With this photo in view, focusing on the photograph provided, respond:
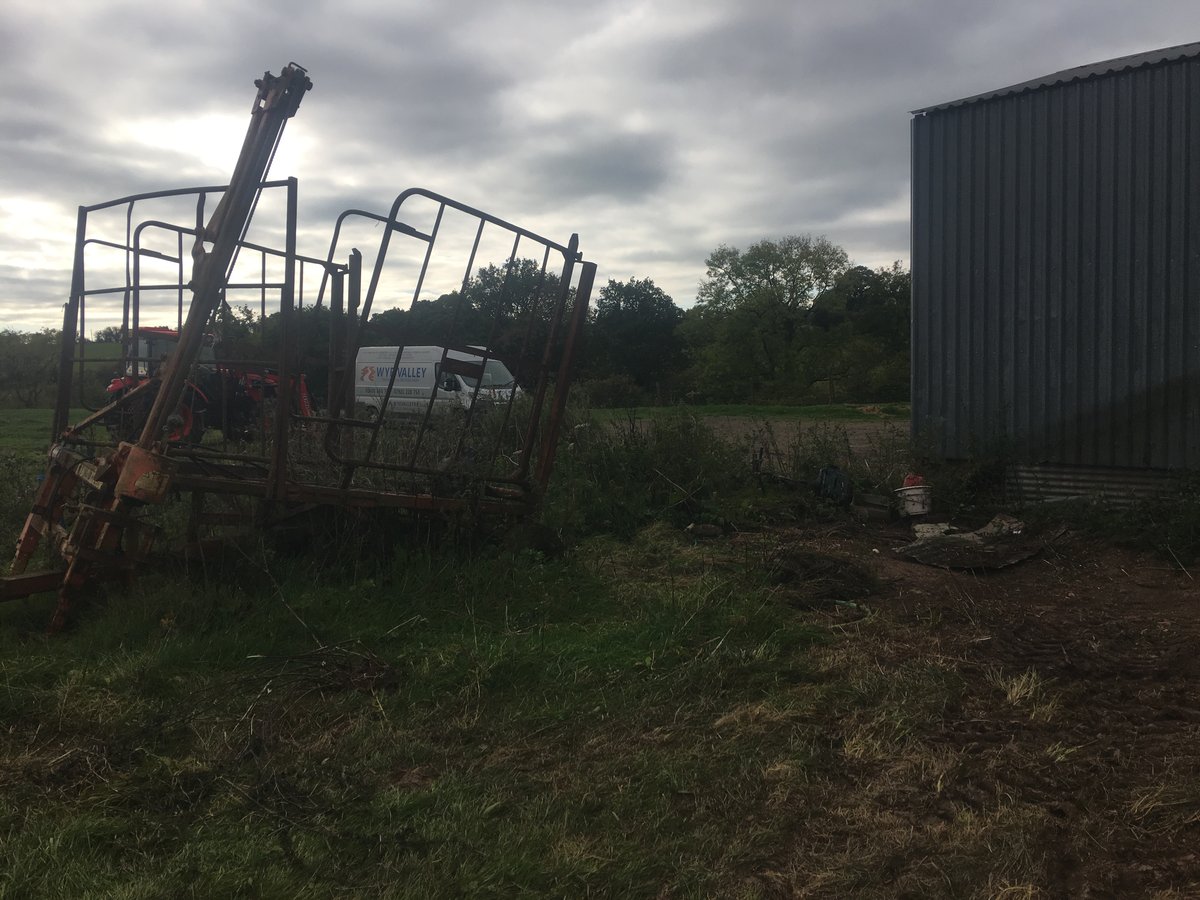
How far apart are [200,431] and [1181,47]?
960 centimetres

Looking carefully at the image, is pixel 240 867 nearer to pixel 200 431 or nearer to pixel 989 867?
pixel 989 867

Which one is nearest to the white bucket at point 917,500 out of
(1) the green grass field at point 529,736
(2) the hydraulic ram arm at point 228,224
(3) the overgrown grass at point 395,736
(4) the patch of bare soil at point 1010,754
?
(1) the green grass field at point 529,736

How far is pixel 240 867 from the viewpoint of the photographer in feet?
8.61

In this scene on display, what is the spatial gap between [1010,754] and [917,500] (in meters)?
5.69

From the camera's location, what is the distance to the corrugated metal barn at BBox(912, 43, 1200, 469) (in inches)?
316

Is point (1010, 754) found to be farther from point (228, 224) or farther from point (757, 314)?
point (757, 314)

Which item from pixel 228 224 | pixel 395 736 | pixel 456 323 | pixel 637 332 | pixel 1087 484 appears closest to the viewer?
pixel 395 736

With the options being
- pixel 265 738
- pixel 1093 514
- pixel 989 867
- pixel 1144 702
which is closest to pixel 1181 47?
pixel 1093 514

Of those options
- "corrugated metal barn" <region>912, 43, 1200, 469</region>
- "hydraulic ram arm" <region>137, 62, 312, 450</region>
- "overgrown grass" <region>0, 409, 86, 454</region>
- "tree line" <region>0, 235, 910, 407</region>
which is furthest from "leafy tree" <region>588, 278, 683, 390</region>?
"hydraulic ram arm" <region>137, 62, 312, 450</region>

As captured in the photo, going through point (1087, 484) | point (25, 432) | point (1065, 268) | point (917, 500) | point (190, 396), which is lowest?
point (917, 500)

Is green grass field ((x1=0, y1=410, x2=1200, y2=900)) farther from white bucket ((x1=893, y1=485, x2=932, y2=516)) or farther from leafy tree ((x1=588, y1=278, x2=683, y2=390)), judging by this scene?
leafy tree ((x1=588, y1=278, x2=683, y2=390))

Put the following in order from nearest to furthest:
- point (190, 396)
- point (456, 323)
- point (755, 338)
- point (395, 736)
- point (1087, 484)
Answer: point (395, 736) < point (456, 323) < point (190, 396) < point (1087, 484) < point (755, 338)

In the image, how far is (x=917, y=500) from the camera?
8812 mm

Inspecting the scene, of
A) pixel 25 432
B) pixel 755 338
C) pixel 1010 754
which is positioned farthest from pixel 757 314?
pixel 1010 754
